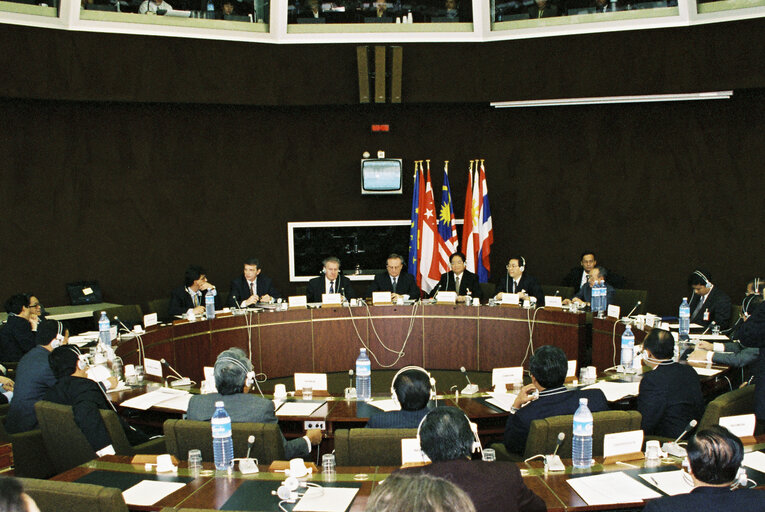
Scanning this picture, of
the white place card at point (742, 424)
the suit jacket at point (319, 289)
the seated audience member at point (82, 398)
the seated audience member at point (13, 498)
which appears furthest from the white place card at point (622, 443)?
the suit jacket at point (319, 289)

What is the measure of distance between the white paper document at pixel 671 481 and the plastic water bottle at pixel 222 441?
1.74 m

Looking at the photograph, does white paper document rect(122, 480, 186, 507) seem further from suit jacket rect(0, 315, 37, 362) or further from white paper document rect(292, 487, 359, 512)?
suit jacket rect(0, 315, 37, 362)

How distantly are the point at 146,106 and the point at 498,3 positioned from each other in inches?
171

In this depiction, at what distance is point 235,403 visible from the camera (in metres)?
3.25

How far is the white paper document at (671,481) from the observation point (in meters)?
2.54

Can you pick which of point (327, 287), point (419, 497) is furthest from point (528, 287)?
point (419, 497)

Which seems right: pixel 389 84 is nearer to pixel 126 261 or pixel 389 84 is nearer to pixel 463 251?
pixel 463 251

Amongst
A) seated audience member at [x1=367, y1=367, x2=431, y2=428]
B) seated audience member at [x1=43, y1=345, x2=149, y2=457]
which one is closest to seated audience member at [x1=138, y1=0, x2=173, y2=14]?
seated audience member at [x1=43, y1=345, x2=149, y2=457]

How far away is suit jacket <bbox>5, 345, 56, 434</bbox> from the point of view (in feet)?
13.1

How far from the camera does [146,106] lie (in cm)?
793

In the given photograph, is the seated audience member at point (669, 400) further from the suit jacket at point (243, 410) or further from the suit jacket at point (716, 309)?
the suit jacket at point (716, 309)

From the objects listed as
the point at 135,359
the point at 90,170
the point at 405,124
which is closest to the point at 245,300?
the point at 135,359

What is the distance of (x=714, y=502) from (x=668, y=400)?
5.13 ft

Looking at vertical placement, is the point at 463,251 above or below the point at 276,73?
below
